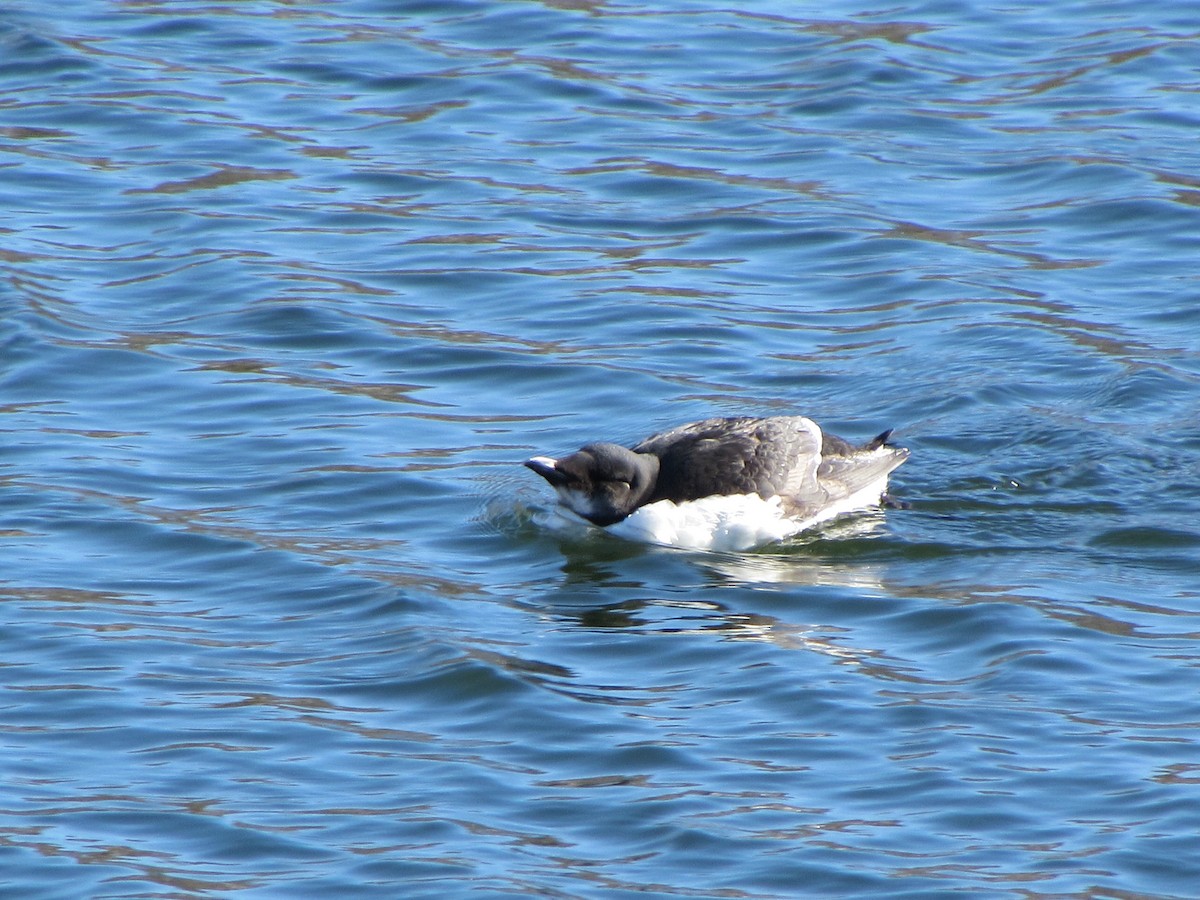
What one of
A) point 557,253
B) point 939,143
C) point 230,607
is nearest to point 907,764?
point 230,607

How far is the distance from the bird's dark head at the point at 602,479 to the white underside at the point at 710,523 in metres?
0.10

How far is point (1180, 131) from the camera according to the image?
16.9 m

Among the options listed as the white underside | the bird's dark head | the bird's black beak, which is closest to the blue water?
the white underside

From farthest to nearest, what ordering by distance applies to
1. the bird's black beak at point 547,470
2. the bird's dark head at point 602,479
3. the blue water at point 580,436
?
the bird's dark head at point 602,479
the bird's black beak at point 547,470
the blue water at point 580,436

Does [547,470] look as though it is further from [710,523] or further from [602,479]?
[710,523]

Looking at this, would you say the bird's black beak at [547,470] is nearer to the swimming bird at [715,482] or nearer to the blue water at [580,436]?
the swimming bird at [715,482]

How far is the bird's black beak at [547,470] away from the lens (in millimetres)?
10508

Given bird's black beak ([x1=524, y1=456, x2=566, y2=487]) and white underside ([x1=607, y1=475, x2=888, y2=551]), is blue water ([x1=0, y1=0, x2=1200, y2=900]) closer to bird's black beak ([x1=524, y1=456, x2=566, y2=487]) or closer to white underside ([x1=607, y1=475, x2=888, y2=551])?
white underside ([x1=607, y1=475, x2=888, y2=551])

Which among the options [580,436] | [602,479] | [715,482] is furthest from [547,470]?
[580,436]

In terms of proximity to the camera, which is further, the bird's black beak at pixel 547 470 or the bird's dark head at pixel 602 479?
the bird's dark head at pixel 602 479

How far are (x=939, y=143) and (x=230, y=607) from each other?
352 inches

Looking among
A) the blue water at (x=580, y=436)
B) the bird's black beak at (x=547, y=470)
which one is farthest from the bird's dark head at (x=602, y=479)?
the blue water at (x=580, y=436)

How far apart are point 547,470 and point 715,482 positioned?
871 mm

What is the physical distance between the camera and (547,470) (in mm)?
10562
